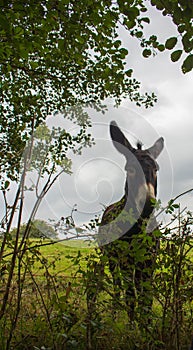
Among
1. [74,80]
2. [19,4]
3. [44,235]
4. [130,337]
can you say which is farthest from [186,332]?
[74,80]

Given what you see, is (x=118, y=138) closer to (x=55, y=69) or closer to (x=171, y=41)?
(x=55, y=69)

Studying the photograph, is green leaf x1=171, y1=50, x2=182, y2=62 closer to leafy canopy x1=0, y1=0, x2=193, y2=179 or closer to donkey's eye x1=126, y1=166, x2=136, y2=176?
leafy canopy x1=0, y1=0, x2=193, y2=179

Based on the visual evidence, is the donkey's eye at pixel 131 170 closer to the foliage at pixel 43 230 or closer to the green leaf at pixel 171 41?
the foliage at pixel 43 230

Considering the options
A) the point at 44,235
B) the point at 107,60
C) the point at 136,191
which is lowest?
the point at 44,235

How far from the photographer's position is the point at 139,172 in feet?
17.4

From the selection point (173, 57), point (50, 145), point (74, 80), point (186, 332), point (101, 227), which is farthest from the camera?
point (74, 80)

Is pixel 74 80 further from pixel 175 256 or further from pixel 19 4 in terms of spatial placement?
pixel 175 256

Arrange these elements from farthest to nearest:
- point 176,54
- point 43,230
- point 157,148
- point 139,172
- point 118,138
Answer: point 157,148, point 118,138, point 139,172, point 43,230, point 176,54

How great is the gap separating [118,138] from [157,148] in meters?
0.71

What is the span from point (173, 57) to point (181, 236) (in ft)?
4.89

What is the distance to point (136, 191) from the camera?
5074 millimetres

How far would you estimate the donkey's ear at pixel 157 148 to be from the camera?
6043mm

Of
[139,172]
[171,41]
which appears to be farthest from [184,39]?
[139,172]

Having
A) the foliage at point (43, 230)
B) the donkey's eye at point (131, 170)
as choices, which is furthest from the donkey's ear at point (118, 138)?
the foliage at point (43, 230)
